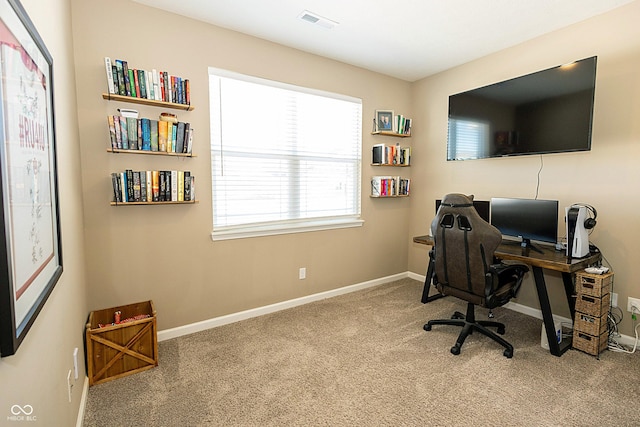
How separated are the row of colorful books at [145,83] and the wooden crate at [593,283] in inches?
128

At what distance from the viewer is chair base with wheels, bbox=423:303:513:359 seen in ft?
7.67

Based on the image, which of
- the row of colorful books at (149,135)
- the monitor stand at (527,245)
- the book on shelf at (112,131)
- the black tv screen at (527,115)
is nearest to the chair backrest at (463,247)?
the monitor stand at (527,245)

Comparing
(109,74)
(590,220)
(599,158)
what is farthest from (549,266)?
(109,74)

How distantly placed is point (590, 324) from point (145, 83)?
3712mm

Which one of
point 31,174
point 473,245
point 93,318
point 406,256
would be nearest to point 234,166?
point 93,318

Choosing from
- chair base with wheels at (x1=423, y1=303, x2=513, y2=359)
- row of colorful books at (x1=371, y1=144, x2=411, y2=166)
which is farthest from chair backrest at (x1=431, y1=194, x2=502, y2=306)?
row of colorful books at (x1=371, y1=144, x2=411, y2=166)

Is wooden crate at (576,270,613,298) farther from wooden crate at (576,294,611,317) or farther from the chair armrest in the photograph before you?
the chair armrest

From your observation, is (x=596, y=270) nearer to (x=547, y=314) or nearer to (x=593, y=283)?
(x=593, y=283)

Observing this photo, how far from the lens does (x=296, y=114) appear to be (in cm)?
314

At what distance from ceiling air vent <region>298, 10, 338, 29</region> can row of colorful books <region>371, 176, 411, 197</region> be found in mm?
1694

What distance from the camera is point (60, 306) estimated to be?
138 centimetres

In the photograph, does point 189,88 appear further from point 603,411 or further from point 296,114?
point 603,411

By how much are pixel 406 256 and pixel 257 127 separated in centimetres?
260

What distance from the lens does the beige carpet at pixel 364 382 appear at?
1.72 metres
